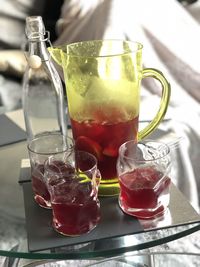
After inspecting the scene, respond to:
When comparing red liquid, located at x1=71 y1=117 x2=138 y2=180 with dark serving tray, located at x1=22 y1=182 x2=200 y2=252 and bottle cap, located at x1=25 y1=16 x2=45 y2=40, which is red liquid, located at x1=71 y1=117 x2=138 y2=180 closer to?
dark serving tray, located at x1=22 y1=182 x2=200 y2=252

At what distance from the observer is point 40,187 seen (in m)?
0.79

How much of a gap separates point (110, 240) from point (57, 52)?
34 cm

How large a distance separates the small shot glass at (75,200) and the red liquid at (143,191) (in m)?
0.04

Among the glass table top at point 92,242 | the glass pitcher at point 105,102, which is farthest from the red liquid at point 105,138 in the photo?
the glass table top at point 92,242

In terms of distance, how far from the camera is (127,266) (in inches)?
43.9

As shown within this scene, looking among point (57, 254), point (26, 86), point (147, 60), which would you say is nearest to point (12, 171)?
point (26, 86)

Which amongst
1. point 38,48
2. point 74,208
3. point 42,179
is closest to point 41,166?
point 42,179

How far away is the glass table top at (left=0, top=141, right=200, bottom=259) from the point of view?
0.68 m

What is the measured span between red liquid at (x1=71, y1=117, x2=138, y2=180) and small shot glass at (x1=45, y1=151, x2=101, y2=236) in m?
0.03

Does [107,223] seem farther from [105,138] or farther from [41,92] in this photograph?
[41,92]

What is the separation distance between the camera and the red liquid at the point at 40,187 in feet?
2.57

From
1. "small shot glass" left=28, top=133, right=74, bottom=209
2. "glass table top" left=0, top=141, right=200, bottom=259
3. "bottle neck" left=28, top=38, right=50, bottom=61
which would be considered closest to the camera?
"glass table top" left=0, top=141, right=200, bottom=259

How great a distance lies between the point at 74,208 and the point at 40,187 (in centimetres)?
11

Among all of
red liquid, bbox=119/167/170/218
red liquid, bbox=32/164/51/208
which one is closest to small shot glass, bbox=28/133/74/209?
red liquid, bbox=32/164/51/208
